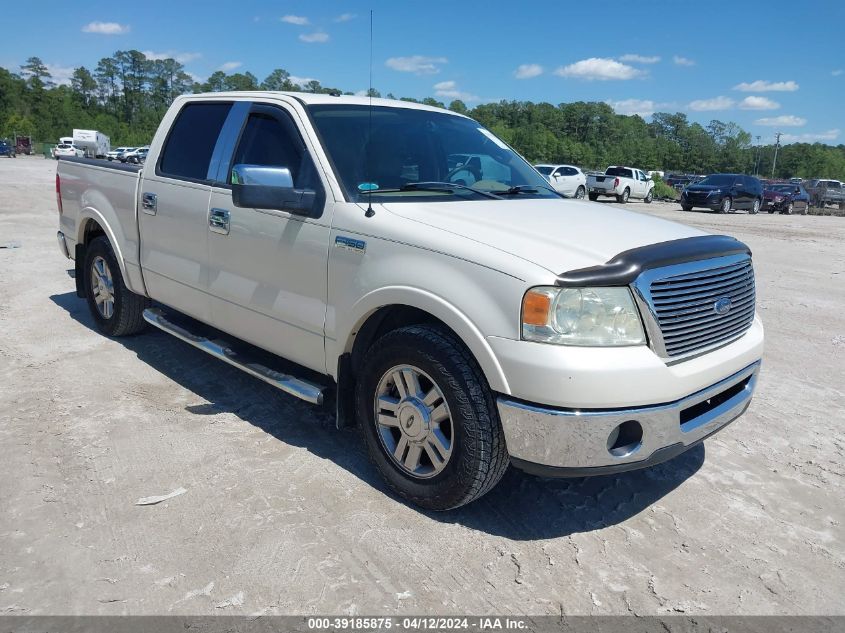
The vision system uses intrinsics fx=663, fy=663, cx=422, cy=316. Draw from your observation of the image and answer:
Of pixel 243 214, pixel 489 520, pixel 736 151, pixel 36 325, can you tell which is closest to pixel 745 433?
pixel 489 520

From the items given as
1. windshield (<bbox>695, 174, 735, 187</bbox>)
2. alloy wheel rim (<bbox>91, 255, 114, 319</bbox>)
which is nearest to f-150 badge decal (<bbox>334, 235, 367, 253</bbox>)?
alloy wheel rim (<bbox>91, 255, 114, 319</bbox>)

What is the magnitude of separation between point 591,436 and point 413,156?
1992mm

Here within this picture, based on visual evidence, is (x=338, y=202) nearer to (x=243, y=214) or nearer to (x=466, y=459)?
(x=243, y=214)

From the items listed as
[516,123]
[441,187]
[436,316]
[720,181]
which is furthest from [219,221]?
[516,123]

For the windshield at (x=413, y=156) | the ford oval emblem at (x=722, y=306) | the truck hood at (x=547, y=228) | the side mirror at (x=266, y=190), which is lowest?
the ford oval emblem at (x=722, y=306)

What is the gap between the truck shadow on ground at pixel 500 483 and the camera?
3.20 meters

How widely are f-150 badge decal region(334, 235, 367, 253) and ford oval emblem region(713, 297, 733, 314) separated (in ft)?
5.49

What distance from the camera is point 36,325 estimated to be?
6.08 m

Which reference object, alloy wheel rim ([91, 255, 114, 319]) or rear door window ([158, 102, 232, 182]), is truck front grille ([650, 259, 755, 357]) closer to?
rear door window ([158, 102, 232, 182])

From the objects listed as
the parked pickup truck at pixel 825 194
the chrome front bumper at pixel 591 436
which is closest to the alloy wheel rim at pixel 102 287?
the chrome front bumper at pixel 591 436

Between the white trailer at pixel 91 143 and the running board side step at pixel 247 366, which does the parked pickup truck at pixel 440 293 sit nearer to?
the running board side step at pixel 247 366

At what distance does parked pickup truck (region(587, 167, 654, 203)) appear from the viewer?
32875 millimetres

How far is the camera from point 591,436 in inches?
105

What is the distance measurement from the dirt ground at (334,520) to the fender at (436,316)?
31.8 inches
